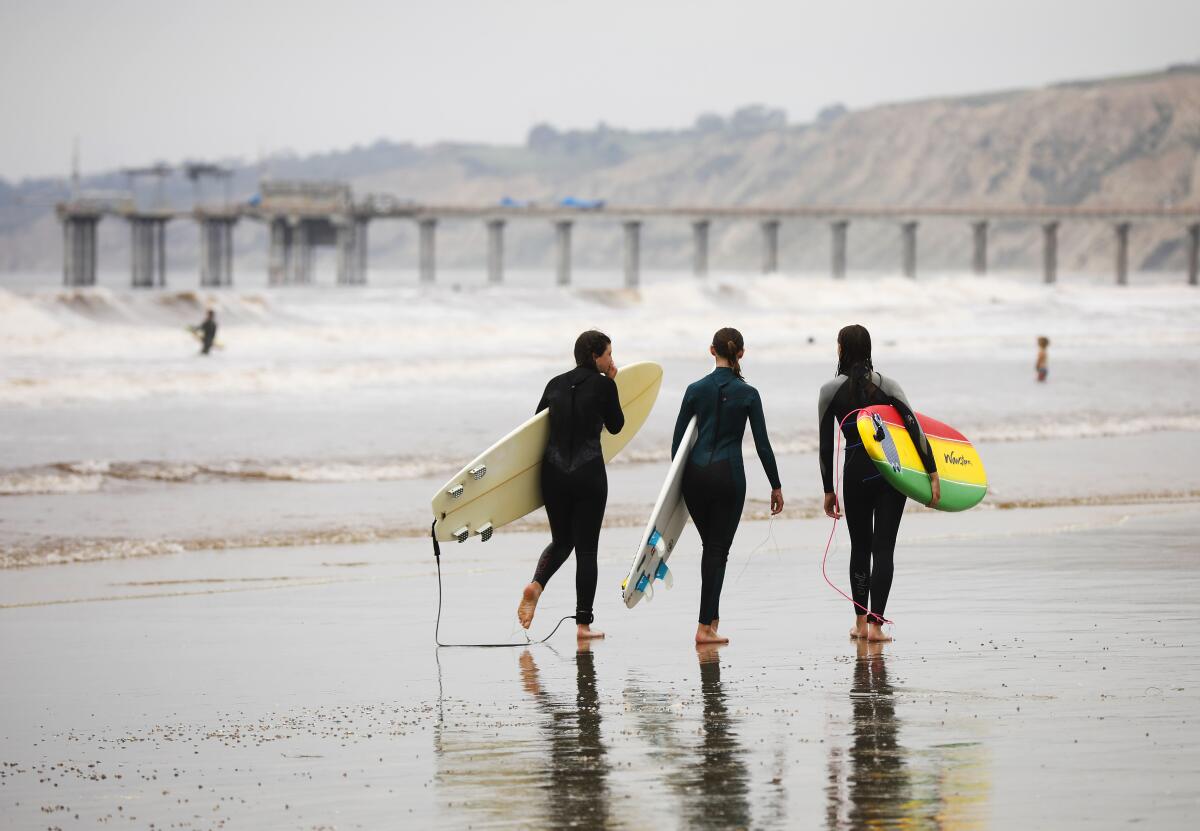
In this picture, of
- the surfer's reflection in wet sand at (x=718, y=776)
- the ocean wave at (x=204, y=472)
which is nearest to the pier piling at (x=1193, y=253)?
the ocean wave at (x=204, y=472)

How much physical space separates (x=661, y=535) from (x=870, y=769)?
2.57m

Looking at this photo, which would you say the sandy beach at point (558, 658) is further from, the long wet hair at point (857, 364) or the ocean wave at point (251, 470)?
the long wet hair at point (857, 364)

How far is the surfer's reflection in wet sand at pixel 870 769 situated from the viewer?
4.70 metres

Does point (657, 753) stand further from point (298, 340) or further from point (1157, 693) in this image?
point (298, 340)

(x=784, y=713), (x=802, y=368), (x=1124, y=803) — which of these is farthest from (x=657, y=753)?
(x=802, y=368)

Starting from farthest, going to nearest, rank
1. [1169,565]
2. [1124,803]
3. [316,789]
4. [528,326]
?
1. [528,326]
2. [1169,565]
3. [316,789]
4. [1124,803]

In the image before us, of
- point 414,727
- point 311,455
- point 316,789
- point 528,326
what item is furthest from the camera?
point 528,326

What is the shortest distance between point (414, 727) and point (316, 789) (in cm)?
84

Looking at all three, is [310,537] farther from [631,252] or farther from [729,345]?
[631,252]

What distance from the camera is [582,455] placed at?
25.0 feet

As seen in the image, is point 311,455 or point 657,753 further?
point 311,455

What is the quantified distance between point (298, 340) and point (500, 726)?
153 ft

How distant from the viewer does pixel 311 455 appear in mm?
17844

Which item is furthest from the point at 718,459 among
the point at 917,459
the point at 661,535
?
the point at 917,459
